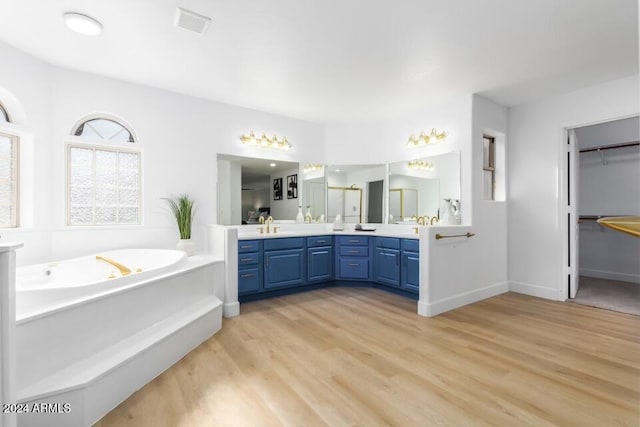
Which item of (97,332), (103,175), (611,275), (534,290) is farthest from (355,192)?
(611,275)

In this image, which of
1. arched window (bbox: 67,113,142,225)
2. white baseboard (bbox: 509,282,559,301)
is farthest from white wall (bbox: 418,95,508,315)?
arched window (bbox: 67,113,142,225)

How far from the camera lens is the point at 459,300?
135 inches

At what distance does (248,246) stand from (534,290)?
11.9 ft

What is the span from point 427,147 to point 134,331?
12.2 ft

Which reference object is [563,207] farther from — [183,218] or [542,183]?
[183,218]

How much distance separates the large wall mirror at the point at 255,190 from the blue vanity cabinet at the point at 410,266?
1.71 metres

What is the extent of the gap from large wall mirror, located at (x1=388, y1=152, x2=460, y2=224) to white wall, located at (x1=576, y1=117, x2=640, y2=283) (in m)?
2.65

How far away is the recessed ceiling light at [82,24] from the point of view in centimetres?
211

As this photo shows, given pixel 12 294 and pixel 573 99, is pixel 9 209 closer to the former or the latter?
pixel 12 294

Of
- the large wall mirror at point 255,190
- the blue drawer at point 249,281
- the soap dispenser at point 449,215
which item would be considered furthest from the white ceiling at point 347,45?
the blue drawer at point 249,281

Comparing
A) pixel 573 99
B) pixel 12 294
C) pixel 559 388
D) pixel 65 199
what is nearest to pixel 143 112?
pixel 65 199

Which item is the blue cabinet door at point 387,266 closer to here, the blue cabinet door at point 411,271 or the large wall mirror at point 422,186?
the blue cabinet door at point 411,271

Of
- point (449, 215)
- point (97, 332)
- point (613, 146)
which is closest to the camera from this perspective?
point (97, 332)

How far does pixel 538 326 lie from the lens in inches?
111
